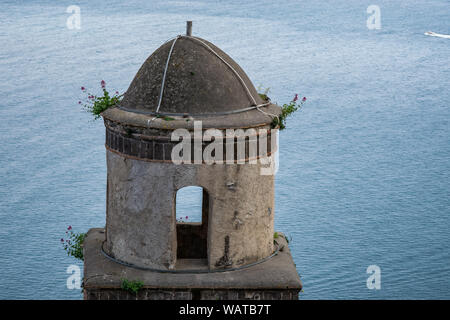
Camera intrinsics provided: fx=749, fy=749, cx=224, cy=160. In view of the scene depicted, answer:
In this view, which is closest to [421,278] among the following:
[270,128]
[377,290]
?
[377,290]

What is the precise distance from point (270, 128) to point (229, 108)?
675 mm

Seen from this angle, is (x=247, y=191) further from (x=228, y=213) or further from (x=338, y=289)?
(x=338, y=289)

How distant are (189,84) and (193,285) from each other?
2.55 m

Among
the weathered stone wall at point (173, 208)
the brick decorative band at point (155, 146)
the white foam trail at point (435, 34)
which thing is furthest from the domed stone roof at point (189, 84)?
the white foam trail at point (435, 34)

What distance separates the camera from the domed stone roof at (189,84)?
372 inches

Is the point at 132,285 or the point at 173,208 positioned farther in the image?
the point at 173,208

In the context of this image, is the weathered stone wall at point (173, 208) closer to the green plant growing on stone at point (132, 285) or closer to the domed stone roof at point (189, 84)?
the green plant growing on stone at point (132, 285)

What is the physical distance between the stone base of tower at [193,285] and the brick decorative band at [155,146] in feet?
4.92

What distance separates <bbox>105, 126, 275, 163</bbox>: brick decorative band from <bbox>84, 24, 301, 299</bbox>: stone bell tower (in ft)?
0.04

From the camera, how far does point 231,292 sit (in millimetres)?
9578

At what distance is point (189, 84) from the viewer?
947cm

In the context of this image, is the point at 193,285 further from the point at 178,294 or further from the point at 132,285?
the point at 132,285

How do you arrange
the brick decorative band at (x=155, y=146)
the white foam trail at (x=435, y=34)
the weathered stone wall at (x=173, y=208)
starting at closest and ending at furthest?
1. the brick decorative band at (x=155, y=146)
2. the weathered stone wall at (x=173, y=208)
3. the white foam trail at (x=435, y=34)

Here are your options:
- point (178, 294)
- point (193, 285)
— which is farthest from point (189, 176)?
point (178, 294)
